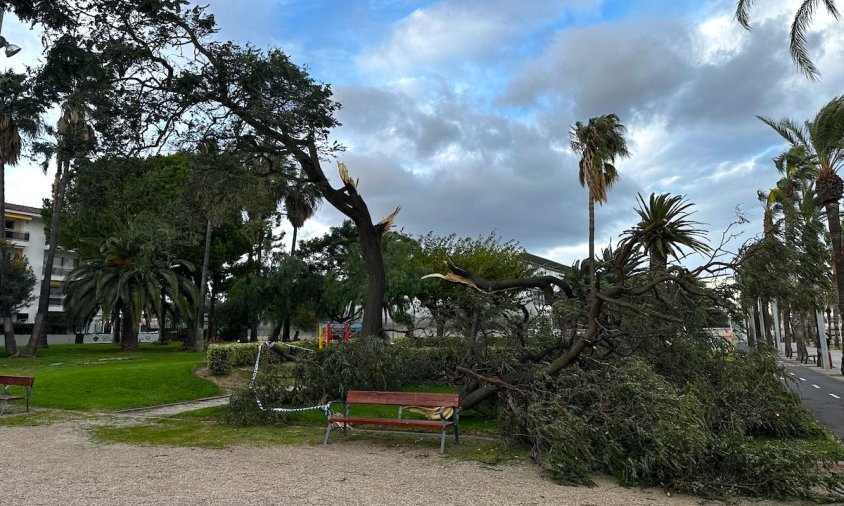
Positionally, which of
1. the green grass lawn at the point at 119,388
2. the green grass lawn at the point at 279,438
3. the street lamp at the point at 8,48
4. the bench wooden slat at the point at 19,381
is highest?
the street lamp at the point at 8,48

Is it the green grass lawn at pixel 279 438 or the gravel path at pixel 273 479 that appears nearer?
the gravel path at pixel 273 479

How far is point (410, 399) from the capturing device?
8.48 metres

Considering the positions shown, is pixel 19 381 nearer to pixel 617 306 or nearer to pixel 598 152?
pixel 617 306

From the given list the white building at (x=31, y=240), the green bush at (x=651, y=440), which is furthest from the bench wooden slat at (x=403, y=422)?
the white building at (x=31, y=240)

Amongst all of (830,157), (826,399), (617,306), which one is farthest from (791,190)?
(617,306)

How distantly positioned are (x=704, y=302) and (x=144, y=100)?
10771 millimetres

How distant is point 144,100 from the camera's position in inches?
450

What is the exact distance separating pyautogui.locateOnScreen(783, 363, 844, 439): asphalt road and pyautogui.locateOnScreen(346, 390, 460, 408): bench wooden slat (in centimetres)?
605

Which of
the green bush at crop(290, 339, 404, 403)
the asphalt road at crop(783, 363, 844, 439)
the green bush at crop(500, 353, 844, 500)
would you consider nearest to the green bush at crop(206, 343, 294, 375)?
the green bush at crop(290, 339, 404, 403)

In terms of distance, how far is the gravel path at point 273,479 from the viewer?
5836mm

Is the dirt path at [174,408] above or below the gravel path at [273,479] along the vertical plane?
below

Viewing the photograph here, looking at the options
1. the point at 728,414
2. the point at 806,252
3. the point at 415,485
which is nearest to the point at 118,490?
the point at 415,485

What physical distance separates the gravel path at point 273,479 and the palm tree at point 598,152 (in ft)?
72.6

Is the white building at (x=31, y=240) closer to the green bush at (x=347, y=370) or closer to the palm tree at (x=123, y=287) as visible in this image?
the palm tree at (x=123, y=287)
